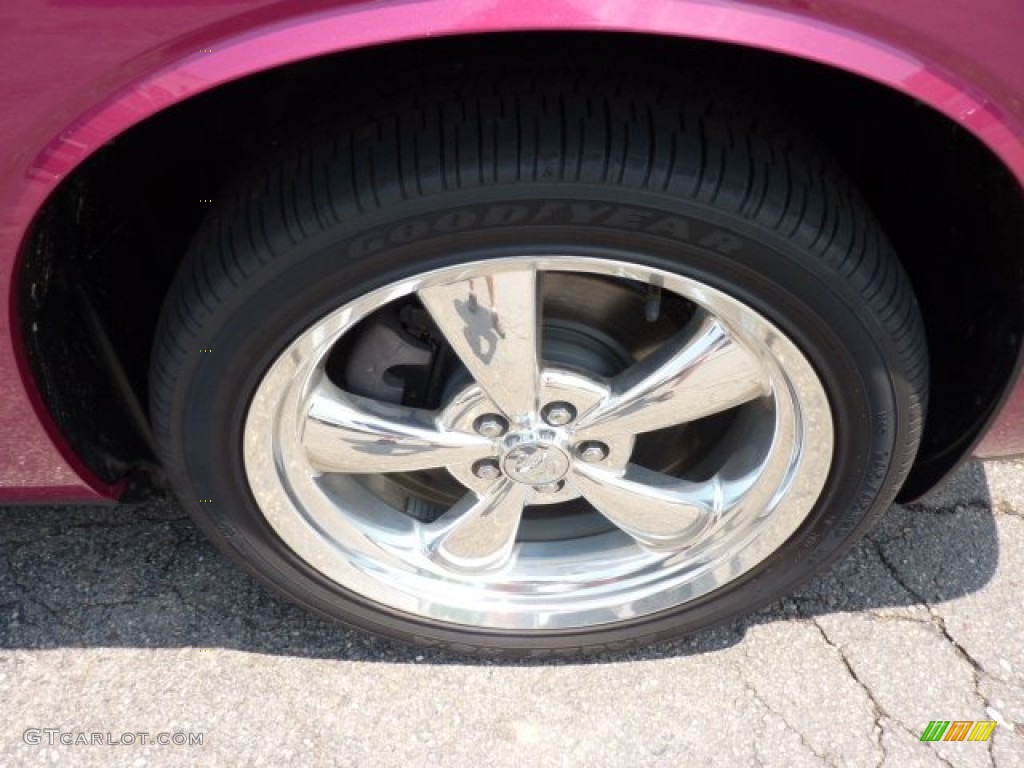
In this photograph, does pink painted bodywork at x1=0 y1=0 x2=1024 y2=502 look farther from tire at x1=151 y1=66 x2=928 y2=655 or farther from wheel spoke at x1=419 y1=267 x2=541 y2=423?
wheel spoke at x1=419 y1=267 x2=541 y2=423

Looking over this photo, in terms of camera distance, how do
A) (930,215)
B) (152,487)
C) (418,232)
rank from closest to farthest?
(418,232) → (930,215) → (152,487)

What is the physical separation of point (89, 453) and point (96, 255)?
32 centimetres

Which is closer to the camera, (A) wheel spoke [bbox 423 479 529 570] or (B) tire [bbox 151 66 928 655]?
(B) tire [bbox 151 66 928 655]

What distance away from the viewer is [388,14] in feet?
3.77

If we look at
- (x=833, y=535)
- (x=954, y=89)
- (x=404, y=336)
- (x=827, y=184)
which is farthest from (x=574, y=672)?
(x=954, y=89)

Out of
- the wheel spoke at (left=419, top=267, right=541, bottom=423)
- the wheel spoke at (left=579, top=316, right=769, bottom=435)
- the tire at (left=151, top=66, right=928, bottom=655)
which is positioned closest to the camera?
the tire at (left=151, top=66, right=928, bottom=655)

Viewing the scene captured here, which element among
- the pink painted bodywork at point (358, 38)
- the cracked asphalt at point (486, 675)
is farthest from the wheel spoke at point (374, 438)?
the pink painted bodywork at point (358, 38)

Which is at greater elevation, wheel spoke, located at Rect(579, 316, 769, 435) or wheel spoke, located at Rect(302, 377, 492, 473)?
wheel spoke, located at Rect(579, 316, 769, 435)

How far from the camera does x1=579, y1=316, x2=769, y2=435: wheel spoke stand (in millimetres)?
1566

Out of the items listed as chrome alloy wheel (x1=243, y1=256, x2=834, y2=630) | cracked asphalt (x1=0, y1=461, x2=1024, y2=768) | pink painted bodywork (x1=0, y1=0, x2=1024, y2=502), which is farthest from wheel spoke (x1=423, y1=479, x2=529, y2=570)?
pink painted bodywork (x1=0, y1=0, x2=1024, y2=502)

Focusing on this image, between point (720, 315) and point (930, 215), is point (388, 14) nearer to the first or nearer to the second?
point (720, 315)

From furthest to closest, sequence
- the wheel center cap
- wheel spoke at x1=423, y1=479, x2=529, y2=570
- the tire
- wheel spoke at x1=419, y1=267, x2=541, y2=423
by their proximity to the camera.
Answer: wheel spoke at x1=423, y1=479, x2=529, y2=570, the wheel center cap, wheel spoke at x1=419, y1=267, x2=541, y2=423, the tire

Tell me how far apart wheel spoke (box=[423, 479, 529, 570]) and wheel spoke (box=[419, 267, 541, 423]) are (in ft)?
0.64

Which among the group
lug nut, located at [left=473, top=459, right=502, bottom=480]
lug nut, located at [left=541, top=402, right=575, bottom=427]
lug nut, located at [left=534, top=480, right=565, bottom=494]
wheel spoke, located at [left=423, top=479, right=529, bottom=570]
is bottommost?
wheel spoke, located at [left=423, top=479, right=529, bottom=570]
